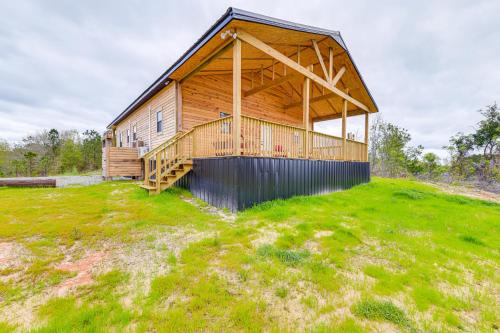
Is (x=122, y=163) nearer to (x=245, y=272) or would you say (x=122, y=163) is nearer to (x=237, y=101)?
(x=237, y=101)

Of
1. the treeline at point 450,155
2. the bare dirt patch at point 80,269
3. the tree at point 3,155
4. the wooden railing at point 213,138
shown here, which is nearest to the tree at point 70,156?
the tree at point 3,155

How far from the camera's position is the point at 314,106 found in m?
11.8

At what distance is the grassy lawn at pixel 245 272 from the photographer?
65.9 inches

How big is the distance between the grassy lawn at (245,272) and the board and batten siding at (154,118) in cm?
486

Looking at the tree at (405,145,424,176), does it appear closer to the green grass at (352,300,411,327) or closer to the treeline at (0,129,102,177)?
the green grass at (352,300,411,327)

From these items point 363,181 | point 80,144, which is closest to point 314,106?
point 363,181

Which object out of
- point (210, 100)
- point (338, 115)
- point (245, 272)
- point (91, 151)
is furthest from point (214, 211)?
point (91, 151)

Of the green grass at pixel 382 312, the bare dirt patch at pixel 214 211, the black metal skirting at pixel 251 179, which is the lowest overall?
the green grass at pixel 382 312

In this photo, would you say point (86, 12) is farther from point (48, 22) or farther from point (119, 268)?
point (119, 268)

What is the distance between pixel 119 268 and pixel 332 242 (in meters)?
3.15

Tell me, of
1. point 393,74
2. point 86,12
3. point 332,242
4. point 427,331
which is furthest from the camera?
point 393,74

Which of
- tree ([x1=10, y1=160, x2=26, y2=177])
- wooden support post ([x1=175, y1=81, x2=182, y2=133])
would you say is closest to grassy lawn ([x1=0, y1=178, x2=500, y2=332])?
wooden support post ([x1=175, y1=81, x2=182, y2=133])

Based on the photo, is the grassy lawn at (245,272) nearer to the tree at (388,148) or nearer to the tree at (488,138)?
the tree at (488,138)

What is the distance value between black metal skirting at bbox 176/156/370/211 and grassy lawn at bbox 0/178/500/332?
579 mm
